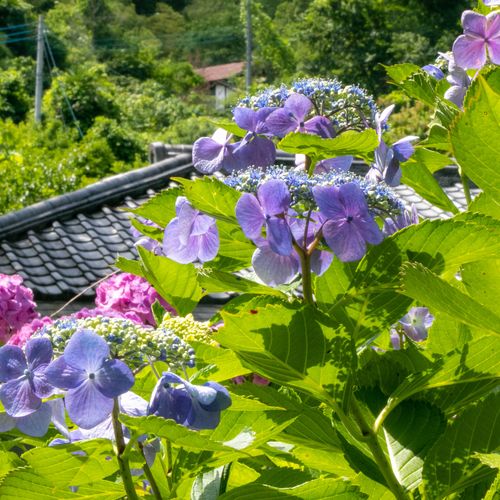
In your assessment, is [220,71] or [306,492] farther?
[220,71]

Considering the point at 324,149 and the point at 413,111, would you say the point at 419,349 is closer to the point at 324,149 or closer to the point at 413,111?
Result: the point at 324,149

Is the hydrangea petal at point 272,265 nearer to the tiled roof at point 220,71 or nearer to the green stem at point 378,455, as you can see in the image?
the green stem at point 378,455

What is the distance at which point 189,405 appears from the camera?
58 cm

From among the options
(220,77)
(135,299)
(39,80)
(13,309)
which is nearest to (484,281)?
(135,299)

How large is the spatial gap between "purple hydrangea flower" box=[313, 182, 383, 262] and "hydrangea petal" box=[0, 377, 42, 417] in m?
0.21

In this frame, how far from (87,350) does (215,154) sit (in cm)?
24

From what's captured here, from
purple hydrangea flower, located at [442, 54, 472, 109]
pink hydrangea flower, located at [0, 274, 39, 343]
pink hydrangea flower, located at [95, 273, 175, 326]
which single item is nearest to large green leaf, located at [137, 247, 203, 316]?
purple hydrangea flower, located at [442, 54, 472, 109]

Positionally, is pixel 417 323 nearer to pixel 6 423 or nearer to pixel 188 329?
pixel 188 329

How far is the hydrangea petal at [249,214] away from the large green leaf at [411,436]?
0.16 meters

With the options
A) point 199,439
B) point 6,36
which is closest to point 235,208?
point 199,439

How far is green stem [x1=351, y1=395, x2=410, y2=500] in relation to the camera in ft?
2.00

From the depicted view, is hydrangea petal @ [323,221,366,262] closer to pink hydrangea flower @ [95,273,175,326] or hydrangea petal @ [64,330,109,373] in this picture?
hydrangea petal @ [64,330,109,373]

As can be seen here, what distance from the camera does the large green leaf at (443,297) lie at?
0.55 m

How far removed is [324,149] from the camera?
64 centimetres
